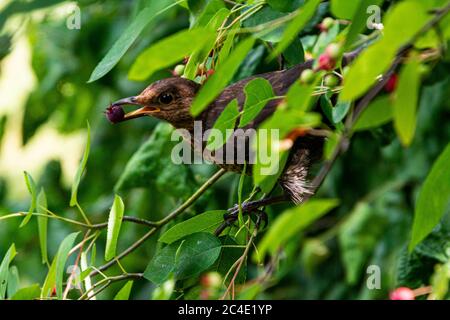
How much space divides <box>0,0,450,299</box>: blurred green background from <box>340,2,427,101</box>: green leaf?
6.77ft

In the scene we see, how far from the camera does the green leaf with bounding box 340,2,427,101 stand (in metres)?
1.26

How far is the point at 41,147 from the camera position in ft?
29.3

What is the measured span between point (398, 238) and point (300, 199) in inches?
63.3

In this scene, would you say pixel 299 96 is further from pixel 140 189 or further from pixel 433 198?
pixel 140 189

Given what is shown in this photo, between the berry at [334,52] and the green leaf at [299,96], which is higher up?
the berry at [334,52]

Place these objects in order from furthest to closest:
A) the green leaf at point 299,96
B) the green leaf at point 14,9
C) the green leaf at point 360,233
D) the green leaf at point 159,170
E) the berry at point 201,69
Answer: the green leaf at point 360,233, the green leaf at point 159,170, the berry at point 201,69, the green leaf at point 14,9, the green leaf at point 299,96

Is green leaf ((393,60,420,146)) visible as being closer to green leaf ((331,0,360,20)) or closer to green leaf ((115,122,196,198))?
green leaf ((331,0,360,20))

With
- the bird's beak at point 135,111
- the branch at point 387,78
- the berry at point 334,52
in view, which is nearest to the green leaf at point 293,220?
the branch at point 387,78

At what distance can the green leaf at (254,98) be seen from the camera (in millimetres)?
1812

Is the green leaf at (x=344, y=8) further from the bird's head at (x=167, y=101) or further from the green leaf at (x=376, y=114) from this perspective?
the bird's head at (x=167, y=101)

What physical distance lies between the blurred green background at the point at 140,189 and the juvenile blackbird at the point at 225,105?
0.59 m

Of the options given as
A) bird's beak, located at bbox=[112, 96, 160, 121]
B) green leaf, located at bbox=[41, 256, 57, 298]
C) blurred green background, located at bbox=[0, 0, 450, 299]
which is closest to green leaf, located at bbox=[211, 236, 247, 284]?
green leaf, located at bbox=[41, 256, 57, 298]
